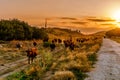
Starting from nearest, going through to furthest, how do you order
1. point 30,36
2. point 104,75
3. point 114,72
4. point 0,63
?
point 104,75 → point 114,72 → point 0,63 → point 30,36

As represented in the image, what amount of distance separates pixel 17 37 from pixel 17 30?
1.95 meters

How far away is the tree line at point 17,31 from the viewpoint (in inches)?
2629

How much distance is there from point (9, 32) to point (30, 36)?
9.26m

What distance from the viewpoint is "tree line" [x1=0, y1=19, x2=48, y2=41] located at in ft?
219

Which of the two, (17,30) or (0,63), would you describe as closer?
(0,63)

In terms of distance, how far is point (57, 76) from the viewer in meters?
17.6

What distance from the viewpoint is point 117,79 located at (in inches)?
734

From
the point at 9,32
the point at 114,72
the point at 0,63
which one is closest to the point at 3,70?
the point at 0,63

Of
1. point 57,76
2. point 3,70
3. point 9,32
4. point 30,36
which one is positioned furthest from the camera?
point 30,36

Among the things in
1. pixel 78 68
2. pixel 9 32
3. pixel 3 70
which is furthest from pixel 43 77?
pixel 9 32

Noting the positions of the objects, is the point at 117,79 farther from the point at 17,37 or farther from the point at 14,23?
the point at 14,23

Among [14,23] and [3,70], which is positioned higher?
[14,23]

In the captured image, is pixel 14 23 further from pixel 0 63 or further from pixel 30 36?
pixel 0 63

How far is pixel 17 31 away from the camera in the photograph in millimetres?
70500
